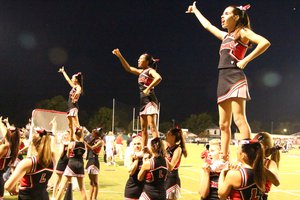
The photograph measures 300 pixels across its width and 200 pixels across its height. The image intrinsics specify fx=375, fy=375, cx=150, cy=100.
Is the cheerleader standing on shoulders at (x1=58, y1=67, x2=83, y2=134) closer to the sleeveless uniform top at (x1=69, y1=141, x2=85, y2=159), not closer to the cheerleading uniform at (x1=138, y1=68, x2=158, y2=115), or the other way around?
the sleeveless uniform top at (x1=69, y1=141, x2=85, y2=159)

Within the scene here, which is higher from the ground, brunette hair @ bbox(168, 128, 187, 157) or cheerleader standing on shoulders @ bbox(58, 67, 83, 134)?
cheerleader standing on shoulders @ bbox(58, 67, 83, 134)

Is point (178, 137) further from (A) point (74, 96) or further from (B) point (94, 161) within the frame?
(B) point (94, 161)

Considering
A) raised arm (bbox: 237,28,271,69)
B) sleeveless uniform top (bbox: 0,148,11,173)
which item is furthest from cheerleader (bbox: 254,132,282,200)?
sleeveless uniform top (bbox: 0,148,11,173)

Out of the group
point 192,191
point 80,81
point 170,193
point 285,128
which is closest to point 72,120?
point 80,81

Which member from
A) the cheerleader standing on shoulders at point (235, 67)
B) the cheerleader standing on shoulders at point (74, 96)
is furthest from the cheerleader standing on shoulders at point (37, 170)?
the cheerleader standing on shoulders at point (74, 96)

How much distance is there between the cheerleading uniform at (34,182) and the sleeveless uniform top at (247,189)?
287cm

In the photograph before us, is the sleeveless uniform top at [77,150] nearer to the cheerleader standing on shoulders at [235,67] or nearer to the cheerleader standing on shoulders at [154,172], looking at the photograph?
the cheerleader standing on shoulders at [154,172]

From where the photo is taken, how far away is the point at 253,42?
4602mm

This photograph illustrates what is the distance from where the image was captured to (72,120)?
10406mm

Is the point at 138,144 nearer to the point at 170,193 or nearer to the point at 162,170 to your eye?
the point at 162,170

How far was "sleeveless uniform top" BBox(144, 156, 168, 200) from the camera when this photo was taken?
6328 mm

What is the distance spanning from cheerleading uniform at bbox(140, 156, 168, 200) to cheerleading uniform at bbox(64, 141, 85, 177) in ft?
13.5

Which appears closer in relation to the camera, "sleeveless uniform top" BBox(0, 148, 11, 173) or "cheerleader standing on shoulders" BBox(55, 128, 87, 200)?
"sleeveless uniform top" BBox(0, 148, 11, 173)

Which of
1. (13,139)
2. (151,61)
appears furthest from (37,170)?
(151,61)
